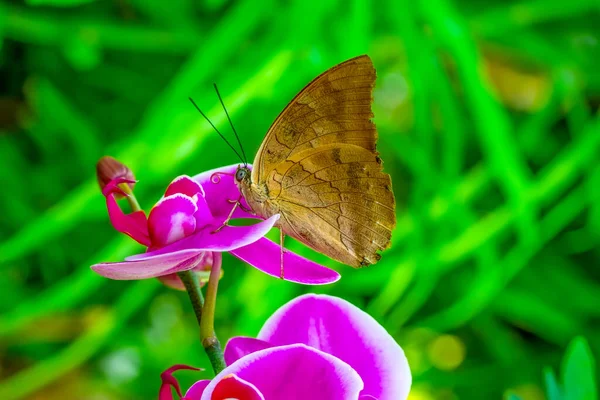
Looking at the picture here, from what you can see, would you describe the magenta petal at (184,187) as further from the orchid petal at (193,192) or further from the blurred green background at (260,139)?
the blurred green background at (260,139)

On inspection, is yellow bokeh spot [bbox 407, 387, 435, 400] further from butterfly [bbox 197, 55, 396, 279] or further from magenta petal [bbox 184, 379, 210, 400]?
magenta petal [bbox 184, 379, 210, 400]

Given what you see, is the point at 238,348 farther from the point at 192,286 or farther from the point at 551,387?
the point at 551,387

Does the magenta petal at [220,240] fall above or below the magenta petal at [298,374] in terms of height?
above

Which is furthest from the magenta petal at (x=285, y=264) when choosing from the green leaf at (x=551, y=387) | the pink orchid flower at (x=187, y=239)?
the green leaf at (x=551, y=387)

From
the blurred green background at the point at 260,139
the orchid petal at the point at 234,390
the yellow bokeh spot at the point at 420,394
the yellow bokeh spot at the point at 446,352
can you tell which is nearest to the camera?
the orchid petal at the point at 234,390

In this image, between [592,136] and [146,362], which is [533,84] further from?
[146,362]

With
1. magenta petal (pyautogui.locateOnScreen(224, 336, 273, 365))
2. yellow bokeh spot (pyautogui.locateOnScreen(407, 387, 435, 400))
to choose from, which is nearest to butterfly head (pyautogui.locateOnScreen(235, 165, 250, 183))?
magenta petal (pyautogui.locateOnScreen(224, 336, 273, 365))

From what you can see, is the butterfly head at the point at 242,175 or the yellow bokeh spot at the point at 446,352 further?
the yellow bokeh spot at the point at 446,352
